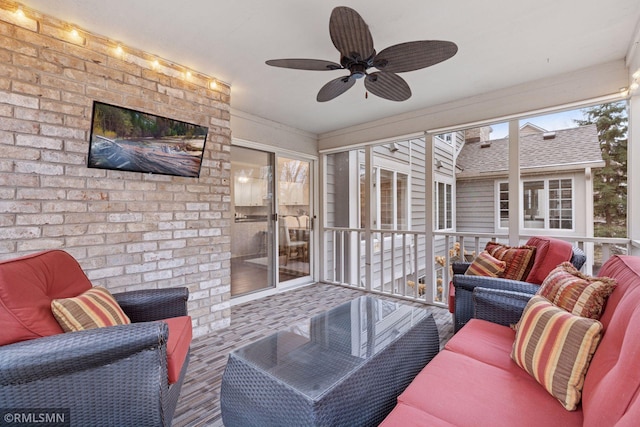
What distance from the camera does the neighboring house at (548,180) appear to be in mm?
3029

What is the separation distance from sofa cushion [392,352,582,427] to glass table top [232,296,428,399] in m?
0.30

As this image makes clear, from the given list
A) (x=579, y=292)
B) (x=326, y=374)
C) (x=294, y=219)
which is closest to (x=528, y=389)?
(x=579, y=292)

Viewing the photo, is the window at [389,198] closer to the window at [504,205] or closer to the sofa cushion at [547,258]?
the window at [504,205]

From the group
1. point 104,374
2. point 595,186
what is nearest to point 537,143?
point 595,186

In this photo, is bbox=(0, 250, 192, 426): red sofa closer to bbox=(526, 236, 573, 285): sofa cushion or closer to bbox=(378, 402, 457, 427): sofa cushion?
bbox=(378, 402, 457, 427): sofa cushion

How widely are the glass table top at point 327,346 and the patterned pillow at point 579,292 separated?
0.79m

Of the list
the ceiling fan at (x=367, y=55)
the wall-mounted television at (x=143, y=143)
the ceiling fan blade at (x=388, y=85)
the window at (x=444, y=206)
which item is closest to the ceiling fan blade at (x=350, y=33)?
the ceiling fan at (x=367, y=55)

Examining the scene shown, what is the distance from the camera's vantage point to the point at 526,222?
331cm

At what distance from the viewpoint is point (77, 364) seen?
1.17 metres

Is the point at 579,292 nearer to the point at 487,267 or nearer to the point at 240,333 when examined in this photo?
the point at 487,267

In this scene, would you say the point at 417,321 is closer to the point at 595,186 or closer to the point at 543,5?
the point at 543,5

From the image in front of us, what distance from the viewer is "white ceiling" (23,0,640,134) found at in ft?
6.37

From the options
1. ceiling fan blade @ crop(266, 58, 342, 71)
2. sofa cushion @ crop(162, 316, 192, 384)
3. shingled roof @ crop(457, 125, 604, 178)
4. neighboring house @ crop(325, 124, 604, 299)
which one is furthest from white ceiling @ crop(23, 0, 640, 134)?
sofa cushion @ crop(162, 316, 192, 384)

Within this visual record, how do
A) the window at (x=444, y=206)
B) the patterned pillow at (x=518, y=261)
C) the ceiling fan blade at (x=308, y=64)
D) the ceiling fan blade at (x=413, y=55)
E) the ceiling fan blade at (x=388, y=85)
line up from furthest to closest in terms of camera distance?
the window at (x=444, y=206), the patterned pillow at (x=518, y=261), the ceiling fan blade at (x=388, y=85), the ceiling fan blade at (x=308, y=64), the ceiling fan blade at (x=413, y=55)
